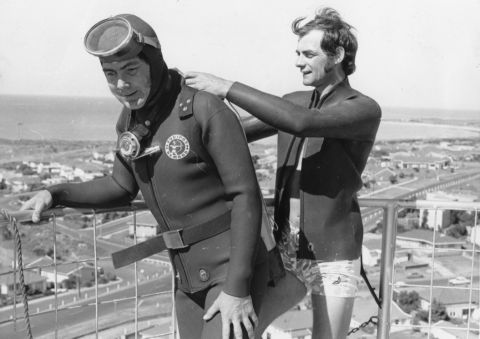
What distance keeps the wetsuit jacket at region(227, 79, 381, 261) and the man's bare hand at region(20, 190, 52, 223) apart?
27.1 inches

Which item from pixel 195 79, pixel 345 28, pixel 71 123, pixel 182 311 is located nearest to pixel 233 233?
pixel 182 311

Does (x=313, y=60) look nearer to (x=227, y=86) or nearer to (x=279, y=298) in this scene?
(x=227, y=86)

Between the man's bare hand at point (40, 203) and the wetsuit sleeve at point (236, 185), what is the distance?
0.58 metres

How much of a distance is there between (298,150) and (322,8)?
431 millimetres

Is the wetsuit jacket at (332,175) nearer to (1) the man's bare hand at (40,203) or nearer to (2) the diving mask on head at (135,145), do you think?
(2) the diving mask on head at (135,145)

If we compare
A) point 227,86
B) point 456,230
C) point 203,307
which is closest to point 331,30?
point 227,86

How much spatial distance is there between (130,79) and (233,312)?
1.95 ft

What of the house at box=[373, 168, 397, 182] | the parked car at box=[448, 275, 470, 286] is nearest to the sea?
the house at box=[373, 168, 397, 182]

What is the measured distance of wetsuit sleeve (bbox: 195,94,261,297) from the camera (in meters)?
1.42

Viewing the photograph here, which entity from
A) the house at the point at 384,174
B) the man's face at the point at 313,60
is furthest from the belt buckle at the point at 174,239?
the house at the point at 384,174

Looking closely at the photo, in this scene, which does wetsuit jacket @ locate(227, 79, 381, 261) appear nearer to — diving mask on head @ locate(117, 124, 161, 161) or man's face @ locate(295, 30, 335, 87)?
man's face @ locate(295, 30, 335, 87)

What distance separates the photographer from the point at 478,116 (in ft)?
66.5

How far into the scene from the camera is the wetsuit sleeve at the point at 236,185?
4.64 ft

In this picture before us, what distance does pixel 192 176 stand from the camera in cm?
147
